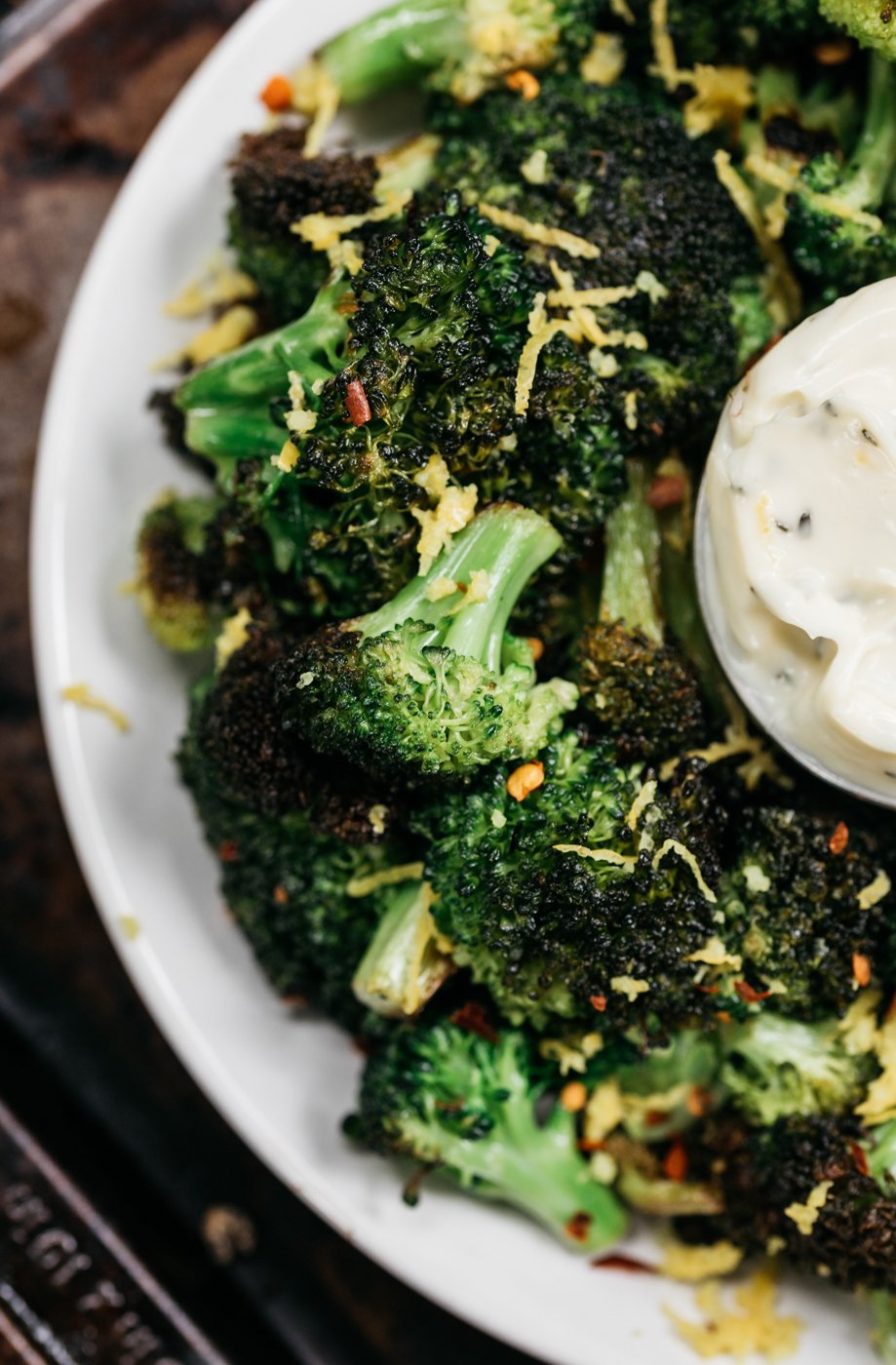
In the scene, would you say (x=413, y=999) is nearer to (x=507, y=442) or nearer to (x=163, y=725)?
(x=163, y=725)

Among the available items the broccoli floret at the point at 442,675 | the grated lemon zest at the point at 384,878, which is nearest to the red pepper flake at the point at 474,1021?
the grated lemon zest at the point at 384,878

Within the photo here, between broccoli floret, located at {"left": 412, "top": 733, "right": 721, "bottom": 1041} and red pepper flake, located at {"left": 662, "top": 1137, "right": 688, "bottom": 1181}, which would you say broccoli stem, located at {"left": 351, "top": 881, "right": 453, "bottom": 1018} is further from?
red pepper flake, located at {"left": 662, "top": 1137, "right": 688, "bottom": 1181}

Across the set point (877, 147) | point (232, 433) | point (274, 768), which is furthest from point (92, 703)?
point (877, 147)

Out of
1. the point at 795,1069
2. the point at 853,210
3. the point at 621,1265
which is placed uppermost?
the point at 853,210

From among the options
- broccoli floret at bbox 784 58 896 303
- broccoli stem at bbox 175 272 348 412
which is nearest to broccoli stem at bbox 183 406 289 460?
broccoli stem at bbox 175 272 348 412

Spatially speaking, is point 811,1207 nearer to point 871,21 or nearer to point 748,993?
point 748,993
